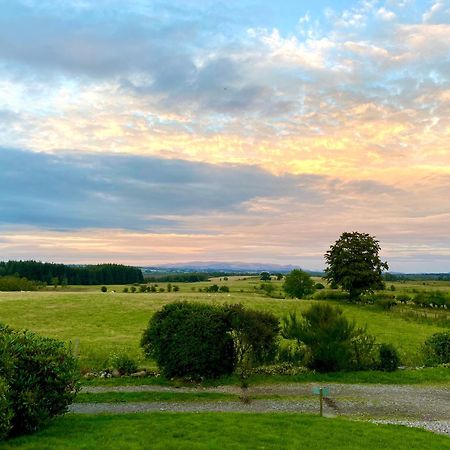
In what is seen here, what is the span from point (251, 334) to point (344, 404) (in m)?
5.03

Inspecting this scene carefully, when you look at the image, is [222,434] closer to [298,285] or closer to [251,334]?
[251,334]

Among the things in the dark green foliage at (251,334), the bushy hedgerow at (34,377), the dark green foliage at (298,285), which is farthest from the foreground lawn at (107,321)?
the dark green foliage at (298,285)

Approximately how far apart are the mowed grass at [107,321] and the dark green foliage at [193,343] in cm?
424

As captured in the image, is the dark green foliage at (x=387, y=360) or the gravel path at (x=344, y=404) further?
the dark green foliage at (x=387, y=360)

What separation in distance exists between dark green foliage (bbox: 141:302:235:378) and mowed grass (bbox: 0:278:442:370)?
4.24 meters

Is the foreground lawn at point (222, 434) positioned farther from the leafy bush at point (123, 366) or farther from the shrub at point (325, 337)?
the shrub at point (325, 337)

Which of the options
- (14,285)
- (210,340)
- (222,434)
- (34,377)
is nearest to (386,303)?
(210,340)

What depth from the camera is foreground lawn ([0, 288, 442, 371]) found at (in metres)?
30.1

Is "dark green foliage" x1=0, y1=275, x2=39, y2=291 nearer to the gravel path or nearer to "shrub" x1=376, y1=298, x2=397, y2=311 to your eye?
"shrub" x1=376, y1=298, x2=397, y2=311

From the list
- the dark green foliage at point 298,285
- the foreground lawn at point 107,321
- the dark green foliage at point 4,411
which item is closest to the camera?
the dark green foliage at point 4,411

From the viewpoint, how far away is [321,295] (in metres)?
77.5

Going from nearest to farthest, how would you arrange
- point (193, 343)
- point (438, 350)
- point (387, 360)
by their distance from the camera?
1. point (193, 343)
2. point (387, 360)
3. point (438, 350)

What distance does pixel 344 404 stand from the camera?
1681cm

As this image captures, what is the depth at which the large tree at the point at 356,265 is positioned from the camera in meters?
66.0
